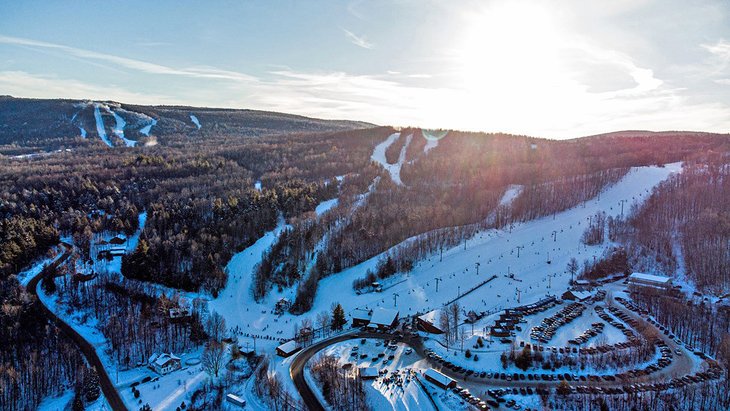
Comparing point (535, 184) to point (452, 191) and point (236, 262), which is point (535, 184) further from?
point (236, 262)

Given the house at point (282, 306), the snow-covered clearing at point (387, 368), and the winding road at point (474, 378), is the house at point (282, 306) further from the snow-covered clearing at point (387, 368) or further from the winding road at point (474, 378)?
the snow-covered clearing at point (387, 368)

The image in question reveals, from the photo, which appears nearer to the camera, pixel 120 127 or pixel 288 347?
pixel 288 347

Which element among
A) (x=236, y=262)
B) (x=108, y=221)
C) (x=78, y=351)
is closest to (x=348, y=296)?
(x=236, y=262)

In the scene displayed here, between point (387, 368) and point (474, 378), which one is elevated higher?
point (474, 378)

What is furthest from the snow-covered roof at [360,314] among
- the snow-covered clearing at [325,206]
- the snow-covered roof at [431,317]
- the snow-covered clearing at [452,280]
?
the snow-covered clearing at [325,206]

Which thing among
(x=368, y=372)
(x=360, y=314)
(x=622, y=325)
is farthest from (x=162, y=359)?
(x=622, y=325)

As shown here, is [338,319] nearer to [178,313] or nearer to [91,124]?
[178,313]

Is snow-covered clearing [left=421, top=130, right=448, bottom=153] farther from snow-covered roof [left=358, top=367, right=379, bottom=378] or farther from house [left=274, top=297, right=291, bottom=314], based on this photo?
snow-covered roof [left=358, top=367, right=379, bottom=378]
